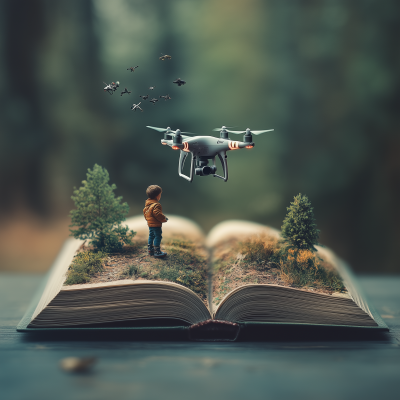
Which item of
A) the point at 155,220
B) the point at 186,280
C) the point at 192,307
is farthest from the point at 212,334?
the point at 155,220

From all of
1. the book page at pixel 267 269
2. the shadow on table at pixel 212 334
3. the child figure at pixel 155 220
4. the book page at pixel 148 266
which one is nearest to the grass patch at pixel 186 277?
the book page at pixel 148 266

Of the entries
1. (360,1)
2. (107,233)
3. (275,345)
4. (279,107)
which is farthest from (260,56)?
(275,345)

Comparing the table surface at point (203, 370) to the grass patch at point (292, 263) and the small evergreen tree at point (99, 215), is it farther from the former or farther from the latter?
the small evergreen tree at point (99, 215)

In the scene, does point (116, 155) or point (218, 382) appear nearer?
point (218, 382)

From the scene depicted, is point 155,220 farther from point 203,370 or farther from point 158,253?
point 203,370

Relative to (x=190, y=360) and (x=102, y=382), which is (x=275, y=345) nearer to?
(x=190, y=360)

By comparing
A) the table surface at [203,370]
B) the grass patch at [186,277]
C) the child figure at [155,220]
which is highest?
the child figure at [155,220]
